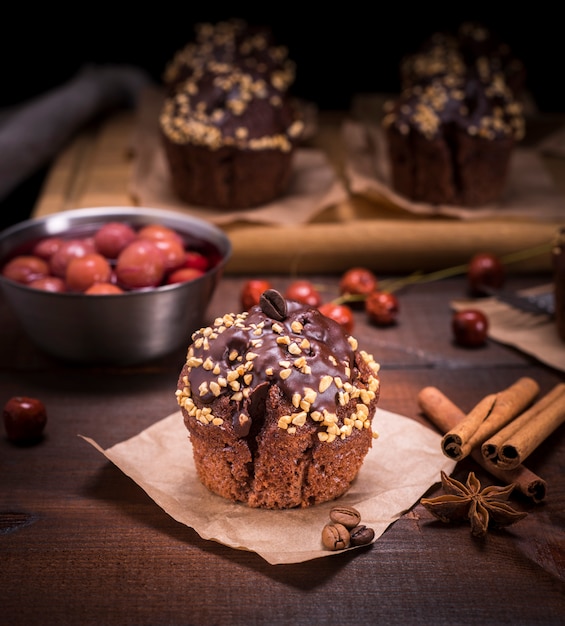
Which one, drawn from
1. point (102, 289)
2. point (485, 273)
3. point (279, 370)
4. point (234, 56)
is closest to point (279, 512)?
point (279, 370)

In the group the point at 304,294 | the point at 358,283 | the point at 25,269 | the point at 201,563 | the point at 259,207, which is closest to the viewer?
the point at 201,563

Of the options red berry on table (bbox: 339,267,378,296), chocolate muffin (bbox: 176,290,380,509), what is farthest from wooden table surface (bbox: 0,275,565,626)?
red berry on table (bbox: 339,267,378,296)

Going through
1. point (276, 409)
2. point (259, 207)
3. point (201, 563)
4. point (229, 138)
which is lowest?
point (259, 207)

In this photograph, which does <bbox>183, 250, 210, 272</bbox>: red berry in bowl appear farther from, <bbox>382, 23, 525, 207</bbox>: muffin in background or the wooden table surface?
<bbox>382, 23, 525, 207</bbox>: muffin in background

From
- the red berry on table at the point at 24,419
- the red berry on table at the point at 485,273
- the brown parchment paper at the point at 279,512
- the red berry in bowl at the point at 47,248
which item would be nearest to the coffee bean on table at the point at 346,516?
the brown parchment paper at the point at 279,512

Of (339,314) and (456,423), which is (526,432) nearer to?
(456,423)

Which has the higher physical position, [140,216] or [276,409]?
[276,409]
